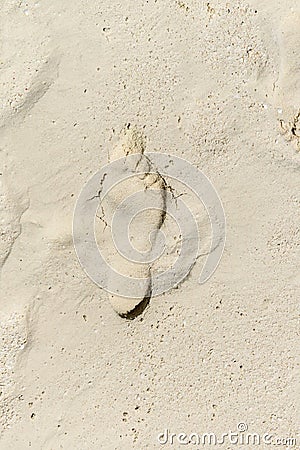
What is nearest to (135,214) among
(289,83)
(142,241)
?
(142,241)

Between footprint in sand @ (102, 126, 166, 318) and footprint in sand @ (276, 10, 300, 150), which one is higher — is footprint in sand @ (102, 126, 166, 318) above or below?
below

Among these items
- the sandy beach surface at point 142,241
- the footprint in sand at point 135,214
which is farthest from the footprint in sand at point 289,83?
the footprint in sand at point 135,214

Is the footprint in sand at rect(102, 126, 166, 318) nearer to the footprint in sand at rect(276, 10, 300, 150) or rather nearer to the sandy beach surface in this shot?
the sandy beach surface

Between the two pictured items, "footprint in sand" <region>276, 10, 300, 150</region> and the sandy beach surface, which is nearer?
the sandy beach surface

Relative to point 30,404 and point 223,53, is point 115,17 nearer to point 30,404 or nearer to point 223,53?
point 223,53

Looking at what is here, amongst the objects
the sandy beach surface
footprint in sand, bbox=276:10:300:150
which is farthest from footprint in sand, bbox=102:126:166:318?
footprint in sand, bbox=276:10:300:150

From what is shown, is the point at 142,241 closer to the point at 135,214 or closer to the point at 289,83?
the point at 135,214
